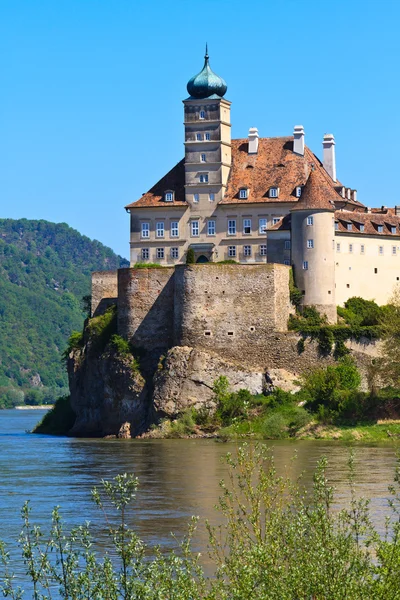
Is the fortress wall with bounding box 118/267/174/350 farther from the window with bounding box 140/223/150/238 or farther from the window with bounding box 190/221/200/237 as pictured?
the window with bounding box 140/223/150/238

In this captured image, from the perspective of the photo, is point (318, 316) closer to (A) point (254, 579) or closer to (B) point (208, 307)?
(B) point (208, 307)

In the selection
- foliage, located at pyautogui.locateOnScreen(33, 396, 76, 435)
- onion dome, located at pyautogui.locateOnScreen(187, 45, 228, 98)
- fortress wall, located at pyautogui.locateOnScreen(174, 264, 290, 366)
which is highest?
onion dome, located at pyautogui.locateOnScreen(187, 45, 228, 98)

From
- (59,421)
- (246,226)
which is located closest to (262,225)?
(246,226)

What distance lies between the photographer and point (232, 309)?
7169 centimetres

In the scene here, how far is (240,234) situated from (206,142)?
5.88m

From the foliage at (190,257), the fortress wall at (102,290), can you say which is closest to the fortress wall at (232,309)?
the foliage at (190,257)

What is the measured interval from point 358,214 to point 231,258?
7857 mm

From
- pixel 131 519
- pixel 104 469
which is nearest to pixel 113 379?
pixel 104 469

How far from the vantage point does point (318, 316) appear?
73375 mm

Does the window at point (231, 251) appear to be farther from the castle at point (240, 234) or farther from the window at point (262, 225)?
the window at point (262, 225)

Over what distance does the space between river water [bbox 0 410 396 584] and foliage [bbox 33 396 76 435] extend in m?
11.0

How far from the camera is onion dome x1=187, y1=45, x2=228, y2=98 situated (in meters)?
80.4

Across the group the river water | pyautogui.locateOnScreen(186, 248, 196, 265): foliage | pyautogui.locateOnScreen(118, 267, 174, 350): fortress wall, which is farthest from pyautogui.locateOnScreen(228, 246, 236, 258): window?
the river water

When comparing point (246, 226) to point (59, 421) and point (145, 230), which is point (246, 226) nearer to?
point (145, 230)
